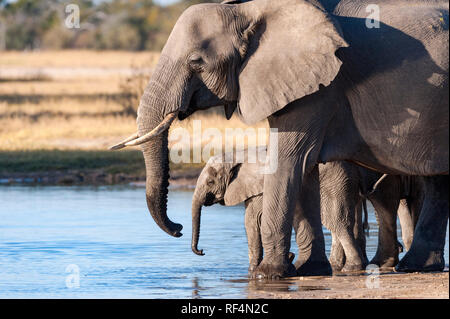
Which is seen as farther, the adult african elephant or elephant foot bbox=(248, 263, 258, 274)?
elephant foot bbox=(248, 263, 258, 274)

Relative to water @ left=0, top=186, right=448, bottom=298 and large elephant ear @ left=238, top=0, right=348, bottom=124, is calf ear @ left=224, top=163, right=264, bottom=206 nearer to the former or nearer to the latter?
water @ left=0, top=186, right=448, bottom=298

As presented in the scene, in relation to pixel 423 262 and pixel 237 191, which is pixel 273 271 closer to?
pixel 237 191

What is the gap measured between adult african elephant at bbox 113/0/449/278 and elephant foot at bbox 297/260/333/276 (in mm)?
461

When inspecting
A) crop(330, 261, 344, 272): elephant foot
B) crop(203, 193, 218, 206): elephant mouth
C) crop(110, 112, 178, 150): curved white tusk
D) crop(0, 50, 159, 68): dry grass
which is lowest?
crop(330, 261, 344, 272): elephant foot

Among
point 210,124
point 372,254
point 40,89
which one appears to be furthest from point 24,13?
point 372,254

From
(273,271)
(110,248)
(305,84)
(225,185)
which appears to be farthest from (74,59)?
(305,84)

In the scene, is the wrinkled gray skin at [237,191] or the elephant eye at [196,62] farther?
the wrinkled gray skin at [237,191]

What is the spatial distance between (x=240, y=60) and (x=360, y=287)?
6.01 feet

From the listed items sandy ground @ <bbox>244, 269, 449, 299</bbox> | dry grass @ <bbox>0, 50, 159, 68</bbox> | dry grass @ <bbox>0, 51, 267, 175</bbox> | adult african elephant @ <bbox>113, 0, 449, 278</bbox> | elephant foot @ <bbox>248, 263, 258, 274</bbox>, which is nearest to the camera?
sandy ground @ <bbox>244, 269, 449, 299</bbox>

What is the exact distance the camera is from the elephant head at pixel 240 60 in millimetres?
8500

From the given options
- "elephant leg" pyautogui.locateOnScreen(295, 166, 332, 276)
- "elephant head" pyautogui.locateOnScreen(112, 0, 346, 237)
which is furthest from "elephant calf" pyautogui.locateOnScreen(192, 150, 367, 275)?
"elephant head" pyautogui.locateOnScreen(112, 0, 346, 237)

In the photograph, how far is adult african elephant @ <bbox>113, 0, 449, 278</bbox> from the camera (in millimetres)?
8523

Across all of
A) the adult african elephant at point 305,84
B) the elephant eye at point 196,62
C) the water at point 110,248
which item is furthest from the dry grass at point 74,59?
the elephant eye at point 196,62

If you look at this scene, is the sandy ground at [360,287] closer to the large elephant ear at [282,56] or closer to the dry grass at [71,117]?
the large elephant ear at [282,56]
